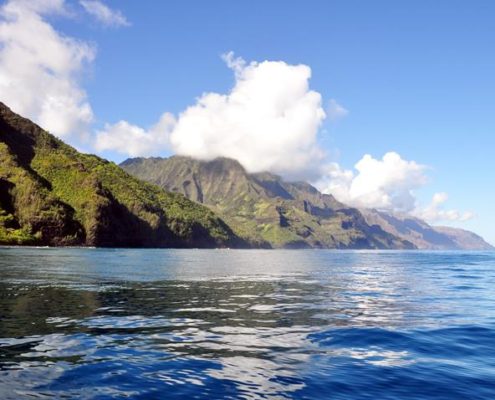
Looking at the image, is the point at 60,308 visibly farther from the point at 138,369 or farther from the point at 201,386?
the point at 201,386

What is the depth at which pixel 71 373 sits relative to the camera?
55.7 feet

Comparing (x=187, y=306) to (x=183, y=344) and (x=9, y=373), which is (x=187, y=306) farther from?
(x=9, y=373)

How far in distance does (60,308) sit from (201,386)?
2170cm

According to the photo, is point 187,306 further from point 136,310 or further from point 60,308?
point 60,308

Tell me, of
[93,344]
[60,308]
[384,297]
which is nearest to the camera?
[93,344]

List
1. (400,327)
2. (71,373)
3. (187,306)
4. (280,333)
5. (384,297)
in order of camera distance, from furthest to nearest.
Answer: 1. (384,297)
2. (187,306)
3. (400,327)
4. (280,333)
5. (71,373)

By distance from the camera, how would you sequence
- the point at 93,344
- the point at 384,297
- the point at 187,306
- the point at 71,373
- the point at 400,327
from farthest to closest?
the point at 384,297, the point at 187,306, the point at 400,327, the point at 93,344, the point at 71,373

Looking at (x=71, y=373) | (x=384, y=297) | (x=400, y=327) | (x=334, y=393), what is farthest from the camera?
(x=384, y=297)

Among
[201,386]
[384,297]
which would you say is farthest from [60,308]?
[384,297]

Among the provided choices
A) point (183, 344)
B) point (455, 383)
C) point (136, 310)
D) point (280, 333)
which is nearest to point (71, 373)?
point (183, 344)

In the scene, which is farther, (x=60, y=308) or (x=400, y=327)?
(x=60, y=308)

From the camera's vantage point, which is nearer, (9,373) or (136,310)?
(9,373)

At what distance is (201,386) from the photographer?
52.4ft

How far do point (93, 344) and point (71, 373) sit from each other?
5.25m
